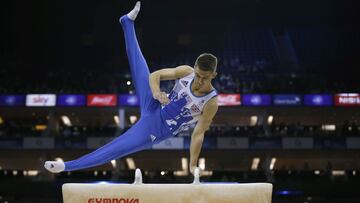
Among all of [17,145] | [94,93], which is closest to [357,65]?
[94,93]

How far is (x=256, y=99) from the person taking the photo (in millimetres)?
23938

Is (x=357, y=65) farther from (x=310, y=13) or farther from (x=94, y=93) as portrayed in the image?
(x=94, y=93)

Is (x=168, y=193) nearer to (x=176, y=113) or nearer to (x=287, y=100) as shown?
(x=176, y=113)

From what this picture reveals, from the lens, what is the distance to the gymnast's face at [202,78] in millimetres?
5047

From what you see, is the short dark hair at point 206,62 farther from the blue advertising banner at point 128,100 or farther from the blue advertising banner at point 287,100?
the blue advertising banner at point 287,100

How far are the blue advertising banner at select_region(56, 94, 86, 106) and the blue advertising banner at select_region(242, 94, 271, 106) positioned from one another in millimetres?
8383

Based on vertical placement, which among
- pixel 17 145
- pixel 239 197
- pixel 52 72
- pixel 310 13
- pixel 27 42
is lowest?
pixel 17 145

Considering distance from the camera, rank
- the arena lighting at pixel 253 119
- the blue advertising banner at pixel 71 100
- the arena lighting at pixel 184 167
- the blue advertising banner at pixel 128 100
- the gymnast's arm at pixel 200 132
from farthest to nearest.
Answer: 1. the arena lighting at pixel 253 119
2. the arena lighting at pixel 184 167
3. the blue advertising banner at pixel 71 100
4. the blue advertising banner at pixel 128 100
5. the gymnast's arm at pixel 200 132

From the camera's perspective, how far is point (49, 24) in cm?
3100

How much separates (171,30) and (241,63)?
6769 millimetres

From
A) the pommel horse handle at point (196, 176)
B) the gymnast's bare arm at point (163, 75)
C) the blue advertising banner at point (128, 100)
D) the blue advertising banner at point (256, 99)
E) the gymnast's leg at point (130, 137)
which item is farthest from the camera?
the blue advertising banner at point (128, 100)

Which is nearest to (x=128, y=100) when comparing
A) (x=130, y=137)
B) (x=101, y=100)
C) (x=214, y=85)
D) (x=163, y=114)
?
(x=101, y=100)

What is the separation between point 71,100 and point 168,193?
20294mm

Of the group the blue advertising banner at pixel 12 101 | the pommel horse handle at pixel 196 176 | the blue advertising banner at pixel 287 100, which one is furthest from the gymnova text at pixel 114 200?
the blue advertising banner at pixel 12 101
